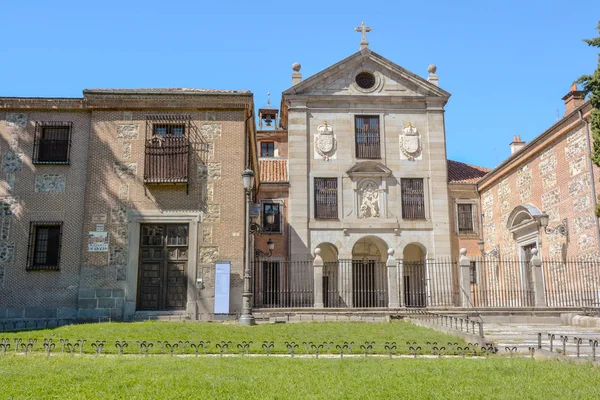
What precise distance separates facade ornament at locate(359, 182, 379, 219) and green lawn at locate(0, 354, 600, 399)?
19535 millimetres

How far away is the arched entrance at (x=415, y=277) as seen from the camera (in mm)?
26625

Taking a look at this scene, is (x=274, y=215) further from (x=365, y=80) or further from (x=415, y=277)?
(x=365, y=80)

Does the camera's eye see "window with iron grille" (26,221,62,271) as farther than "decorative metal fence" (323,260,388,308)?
No

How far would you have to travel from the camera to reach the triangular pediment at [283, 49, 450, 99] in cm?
2895

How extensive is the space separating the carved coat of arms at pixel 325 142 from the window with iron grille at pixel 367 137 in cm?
128

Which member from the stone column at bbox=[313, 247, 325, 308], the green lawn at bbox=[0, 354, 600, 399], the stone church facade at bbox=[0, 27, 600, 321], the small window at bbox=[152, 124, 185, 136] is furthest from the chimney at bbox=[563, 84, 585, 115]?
the green lawn at bbox=[0, 354, 600, 399]

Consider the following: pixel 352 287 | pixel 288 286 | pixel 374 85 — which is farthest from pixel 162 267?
pixel 374 85

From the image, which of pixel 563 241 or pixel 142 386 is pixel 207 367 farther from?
pixel 563 241

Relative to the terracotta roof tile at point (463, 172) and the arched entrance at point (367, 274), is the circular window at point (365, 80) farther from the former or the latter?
the arched entrance at point (367, 274)

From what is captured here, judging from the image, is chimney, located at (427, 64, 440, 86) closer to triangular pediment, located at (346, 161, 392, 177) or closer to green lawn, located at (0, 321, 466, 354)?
triangular pediment, located at (346, 161, 392, 177)

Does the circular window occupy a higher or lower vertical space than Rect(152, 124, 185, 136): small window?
higher

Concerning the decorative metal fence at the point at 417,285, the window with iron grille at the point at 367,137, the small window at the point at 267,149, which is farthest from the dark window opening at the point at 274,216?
the small window at the point at 267,149

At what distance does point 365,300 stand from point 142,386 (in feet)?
65.5

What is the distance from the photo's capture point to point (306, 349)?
31.0 feet
